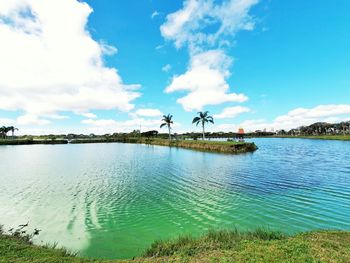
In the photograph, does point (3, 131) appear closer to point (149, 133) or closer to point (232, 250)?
point (149, 133)

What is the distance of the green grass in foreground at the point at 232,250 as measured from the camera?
22.4 feet

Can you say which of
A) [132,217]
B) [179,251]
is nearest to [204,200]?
[132,217]

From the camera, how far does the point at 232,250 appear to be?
7.50 metres

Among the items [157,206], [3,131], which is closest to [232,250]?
[157,206]

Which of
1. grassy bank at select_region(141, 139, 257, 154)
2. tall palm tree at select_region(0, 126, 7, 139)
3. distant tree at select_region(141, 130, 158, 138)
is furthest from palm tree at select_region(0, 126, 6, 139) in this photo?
grassy bank at select_region(141, 139, 257, 154)

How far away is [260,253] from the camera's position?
7.06 meters

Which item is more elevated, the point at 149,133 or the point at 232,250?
the point at 149,133

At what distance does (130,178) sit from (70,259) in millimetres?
17205

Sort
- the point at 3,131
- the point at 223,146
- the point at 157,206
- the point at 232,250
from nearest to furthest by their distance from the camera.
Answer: the point at 232,250 < the point at 157,206 < the point at 223,146 < the point at 3,131

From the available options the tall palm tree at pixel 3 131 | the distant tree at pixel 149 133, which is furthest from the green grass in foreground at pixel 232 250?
the tall palm tree at pixel 3 131

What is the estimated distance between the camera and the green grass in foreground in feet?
22.4

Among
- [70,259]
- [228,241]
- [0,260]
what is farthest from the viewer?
[228,241]

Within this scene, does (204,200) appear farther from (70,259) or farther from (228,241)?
(70,259)

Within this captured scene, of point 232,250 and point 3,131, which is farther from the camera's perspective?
point 3,131
